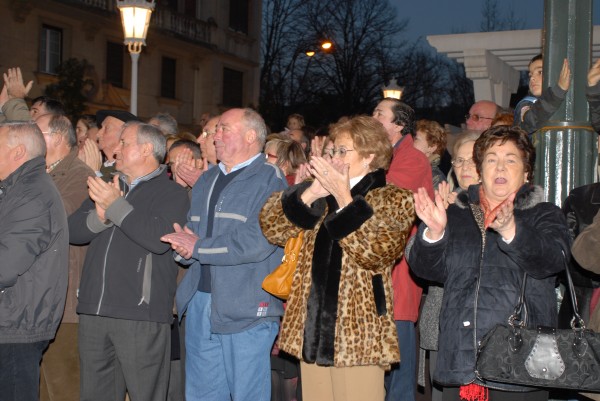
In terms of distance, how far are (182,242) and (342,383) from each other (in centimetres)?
154

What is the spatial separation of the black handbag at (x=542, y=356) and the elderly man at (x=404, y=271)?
1875 millimetres

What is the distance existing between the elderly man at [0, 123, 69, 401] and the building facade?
18817 mm

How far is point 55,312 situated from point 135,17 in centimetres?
701

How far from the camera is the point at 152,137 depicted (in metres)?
6.06

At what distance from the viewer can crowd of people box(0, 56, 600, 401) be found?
171 inches

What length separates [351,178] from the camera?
4895mm

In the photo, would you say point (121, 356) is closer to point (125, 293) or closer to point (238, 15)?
point (125, 293)

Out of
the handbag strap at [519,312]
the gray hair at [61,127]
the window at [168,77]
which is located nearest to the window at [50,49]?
the window at [168,77]

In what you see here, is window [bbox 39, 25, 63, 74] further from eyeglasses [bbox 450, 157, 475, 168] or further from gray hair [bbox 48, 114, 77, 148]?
eyeglasses [bbox 450, 157, 475, 168]

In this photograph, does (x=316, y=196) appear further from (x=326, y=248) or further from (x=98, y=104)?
(x=98, y=104)

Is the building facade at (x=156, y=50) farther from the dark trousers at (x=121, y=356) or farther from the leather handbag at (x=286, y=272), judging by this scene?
the leather handbag at (x=286, y=272)

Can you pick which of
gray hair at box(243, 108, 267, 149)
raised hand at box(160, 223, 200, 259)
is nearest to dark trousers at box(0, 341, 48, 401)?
raised hand at box(160, 223, 200, 259)

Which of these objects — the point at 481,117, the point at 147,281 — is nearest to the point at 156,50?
the point at 481,117

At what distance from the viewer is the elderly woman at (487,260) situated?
166 inches
